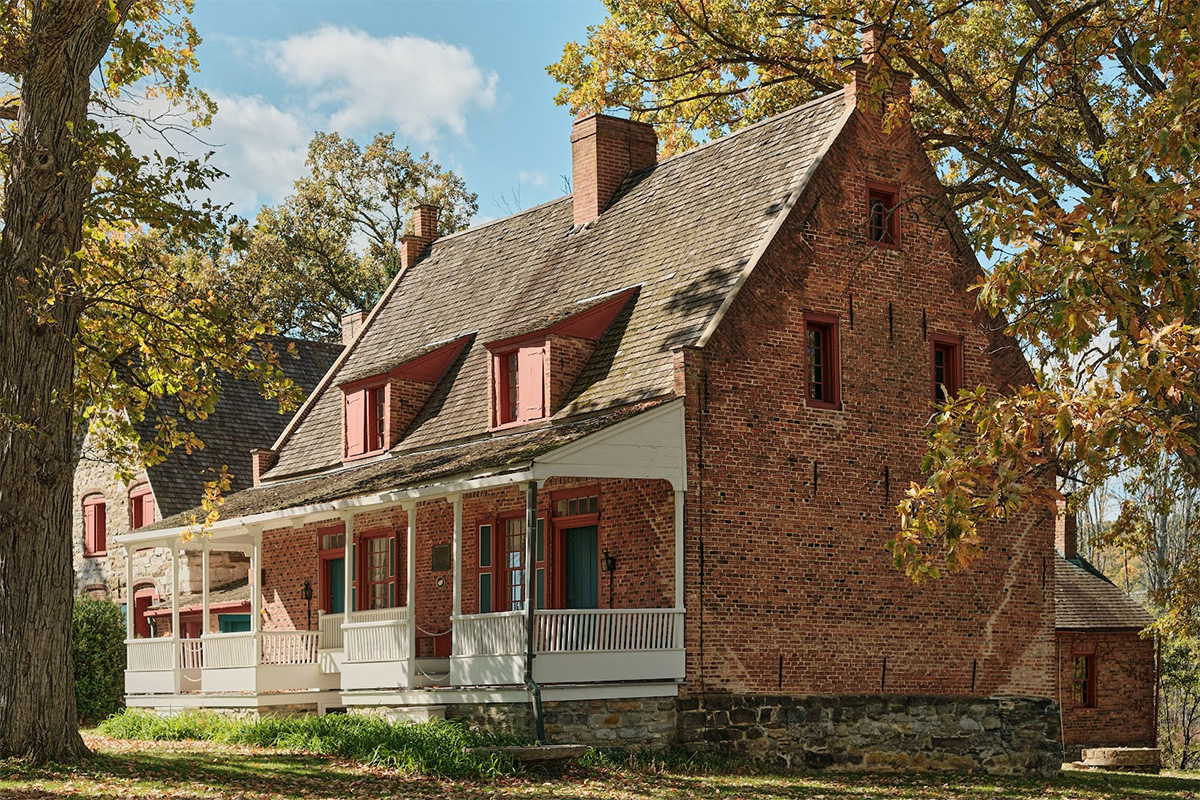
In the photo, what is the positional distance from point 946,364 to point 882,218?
2.55m

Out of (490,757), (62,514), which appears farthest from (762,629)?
(62,514)

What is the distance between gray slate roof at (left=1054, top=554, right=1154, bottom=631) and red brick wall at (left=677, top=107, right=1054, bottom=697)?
9078 millimetres

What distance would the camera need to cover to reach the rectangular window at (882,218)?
901 inches

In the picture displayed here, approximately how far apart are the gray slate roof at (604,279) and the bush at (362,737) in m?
5.15

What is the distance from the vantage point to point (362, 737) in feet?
63.1

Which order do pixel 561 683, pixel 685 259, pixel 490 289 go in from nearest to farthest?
pixel 561 683 < pixel 685 259 < pixel 490 289

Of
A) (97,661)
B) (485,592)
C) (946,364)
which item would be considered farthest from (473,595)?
(97,661)

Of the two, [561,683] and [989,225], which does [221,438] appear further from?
[989,225]

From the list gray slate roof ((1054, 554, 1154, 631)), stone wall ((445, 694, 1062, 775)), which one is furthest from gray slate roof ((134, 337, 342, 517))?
gray slate roof ((1054, 554, 1154, 631))

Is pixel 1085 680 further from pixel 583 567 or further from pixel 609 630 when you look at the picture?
pixel 609 630

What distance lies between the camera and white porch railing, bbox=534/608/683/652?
19.5 m

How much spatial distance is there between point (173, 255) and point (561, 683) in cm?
3351

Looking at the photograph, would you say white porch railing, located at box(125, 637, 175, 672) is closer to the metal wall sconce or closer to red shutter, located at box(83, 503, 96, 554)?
the metal wall sconce

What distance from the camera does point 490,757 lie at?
1747 cm
